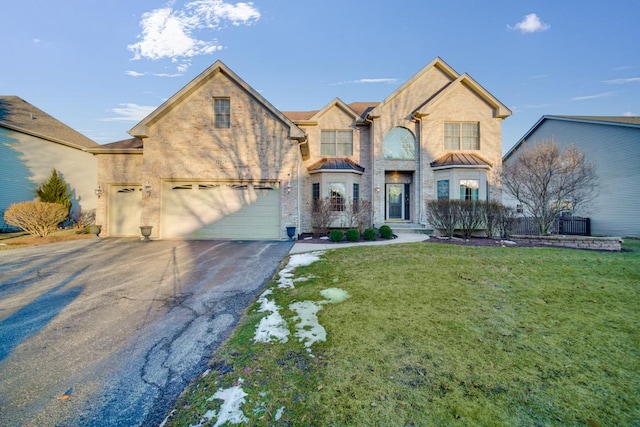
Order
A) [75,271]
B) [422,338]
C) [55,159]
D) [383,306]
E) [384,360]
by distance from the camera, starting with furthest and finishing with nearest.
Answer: [55,159] → [75,271] → [383,306] → [422,338] → [384,360]

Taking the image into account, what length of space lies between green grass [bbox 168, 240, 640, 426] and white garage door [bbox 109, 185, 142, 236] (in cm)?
1203

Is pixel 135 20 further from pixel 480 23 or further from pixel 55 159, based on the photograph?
pixel 480 23

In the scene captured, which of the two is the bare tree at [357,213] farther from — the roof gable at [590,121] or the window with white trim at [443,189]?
the roof gable at [590,121]

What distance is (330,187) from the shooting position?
1469 centimetres

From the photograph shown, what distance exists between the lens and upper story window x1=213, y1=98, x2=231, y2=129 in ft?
40.8

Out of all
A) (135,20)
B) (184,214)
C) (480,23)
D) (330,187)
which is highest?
(480,23)

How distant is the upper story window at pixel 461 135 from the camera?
1531 cm

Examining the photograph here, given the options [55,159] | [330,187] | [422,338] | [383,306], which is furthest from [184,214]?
[55,159]

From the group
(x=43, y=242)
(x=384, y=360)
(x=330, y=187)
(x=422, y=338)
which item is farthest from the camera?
(x=330, y=187)

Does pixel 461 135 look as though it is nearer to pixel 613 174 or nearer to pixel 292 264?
pixel 613 174

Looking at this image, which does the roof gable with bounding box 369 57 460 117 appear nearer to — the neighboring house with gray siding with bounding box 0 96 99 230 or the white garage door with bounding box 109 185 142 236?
the white garage door with bounding box 109 185 142 236

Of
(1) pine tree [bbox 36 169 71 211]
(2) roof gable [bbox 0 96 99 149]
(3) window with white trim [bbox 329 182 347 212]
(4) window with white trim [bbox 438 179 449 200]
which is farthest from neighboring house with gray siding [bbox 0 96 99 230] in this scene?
(4) window with white trim [bbox 438 179 449 200]

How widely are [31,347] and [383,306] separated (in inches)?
174

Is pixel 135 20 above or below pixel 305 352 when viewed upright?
above
